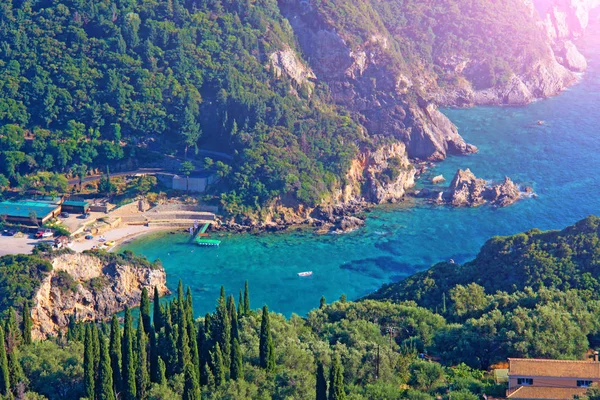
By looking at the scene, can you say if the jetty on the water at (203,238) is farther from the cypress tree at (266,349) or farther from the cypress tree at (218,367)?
the cypress tree at (218,367)

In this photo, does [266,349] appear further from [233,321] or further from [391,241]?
[391,241]

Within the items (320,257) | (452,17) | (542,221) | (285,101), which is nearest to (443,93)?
(452,17)

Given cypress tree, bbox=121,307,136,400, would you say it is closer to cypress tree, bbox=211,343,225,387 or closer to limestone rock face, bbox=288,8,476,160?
cypress tree, bbox=211,343,225,387

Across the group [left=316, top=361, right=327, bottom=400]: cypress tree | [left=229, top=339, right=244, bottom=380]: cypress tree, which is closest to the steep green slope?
[left=229, top=339, right=244, bottom=380]: cypress tree

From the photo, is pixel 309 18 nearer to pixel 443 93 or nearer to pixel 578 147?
pixel 443 93

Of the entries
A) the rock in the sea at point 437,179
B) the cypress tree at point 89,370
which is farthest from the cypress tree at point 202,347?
the rock in the sea at point 437,179
